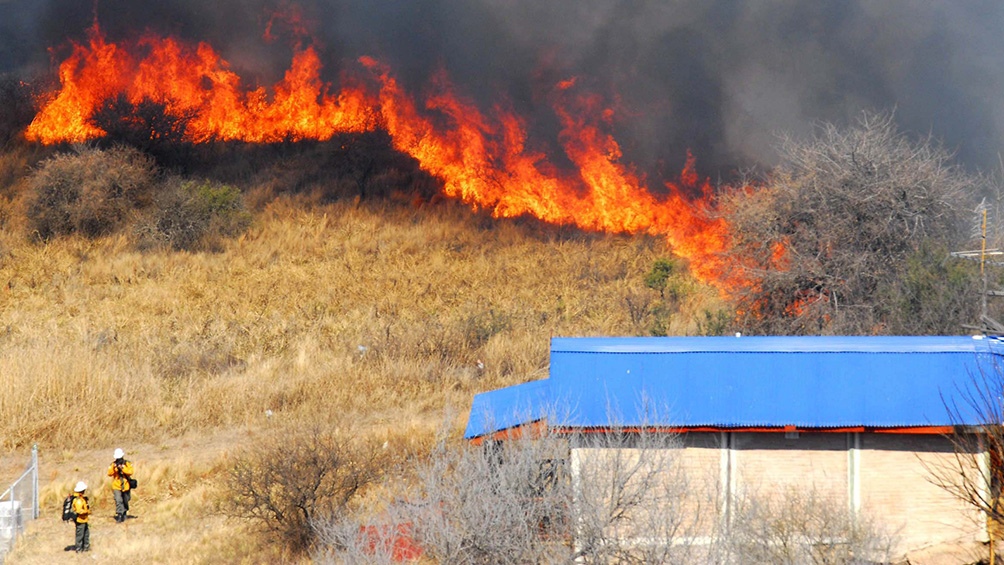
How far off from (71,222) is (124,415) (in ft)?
49.5

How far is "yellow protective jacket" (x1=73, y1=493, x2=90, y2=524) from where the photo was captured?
12273 mm

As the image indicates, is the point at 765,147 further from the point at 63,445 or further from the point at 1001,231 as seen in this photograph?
the point at 63,445

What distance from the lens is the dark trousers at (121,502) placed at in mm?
13445

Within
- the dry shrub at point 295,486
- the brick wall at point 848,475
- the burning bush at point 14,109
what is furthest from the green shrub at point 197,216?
the brick wall at point 848,475

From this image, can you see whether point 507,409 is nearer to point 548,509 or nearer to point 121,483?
point 548,509

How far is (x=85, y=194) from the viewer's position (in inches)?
1205

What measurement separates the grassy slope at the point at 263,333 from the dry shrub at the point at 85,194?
105 cm

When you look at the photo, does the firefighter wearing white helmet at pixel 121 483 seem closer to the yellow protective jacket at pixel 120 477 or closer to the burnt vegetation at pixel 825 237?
the yellow protective jacket at pixel 120 477

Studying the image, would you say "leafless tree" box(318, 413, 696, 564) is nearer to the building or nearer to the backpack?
the building

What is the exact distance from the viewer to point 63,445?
1642cm

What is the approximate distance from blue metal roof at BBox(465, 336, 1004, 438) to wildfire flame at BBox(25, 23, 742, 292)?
731 inches

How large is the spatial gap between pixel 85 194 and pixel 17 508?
19697 mm

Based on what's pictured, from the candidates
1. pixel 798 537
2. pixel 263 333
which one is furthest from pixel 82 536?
pixel 263 333

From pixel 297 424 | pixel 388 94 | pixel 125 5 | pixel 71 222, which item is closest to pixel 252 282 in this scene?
pixel 71 222
